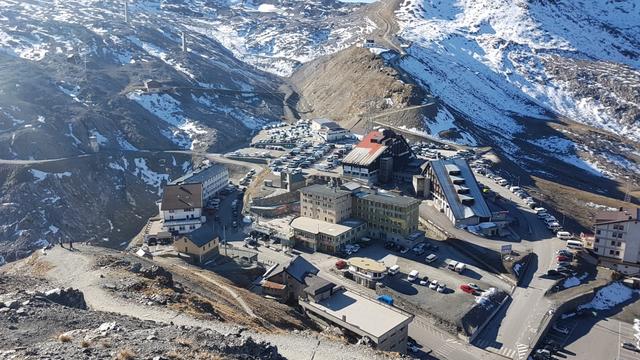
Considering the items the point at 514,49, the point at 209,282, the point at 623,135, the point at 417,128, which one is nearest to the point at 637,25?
the point at 514,49

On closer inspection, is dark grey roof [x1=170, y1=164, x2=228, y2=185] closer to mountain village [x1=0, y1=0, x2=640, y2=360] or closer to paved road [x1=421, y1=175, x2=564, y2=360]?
mountain village [x1=0, y1=0, x2=640, y2=360]

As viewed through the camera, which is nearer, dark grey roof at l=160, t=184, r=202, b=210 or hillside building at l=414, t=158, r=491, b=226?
hillside building at l=414, t=158, r=491, b=226

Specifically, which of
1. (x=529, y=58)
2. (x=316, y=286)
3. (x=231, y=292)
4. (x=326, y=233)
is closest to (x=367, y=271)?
(x=326, y=233)

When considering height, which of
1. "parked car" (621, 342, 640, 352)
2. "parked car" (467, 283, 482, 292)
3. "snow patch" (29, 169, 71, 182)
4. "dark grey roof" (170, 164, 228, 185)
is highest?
"parked car" (467, 283, 482, 292)

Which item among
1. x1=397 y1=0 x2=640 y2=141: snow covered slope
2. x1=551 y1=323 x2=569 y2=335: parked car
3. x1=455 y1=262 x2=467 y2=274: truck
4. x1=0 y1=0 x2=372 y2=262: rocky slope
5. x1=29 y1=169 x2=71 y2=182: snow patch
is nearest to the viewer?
x1=551 y1=323 x2=569 y2=335: parked car

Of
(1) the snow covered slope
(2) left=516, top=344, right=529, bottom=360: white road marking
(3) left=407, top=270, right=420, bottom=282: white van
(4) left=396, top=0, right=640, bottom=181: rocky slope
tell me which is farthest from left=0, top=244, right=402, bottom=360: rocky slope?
(1) the snow covered slope

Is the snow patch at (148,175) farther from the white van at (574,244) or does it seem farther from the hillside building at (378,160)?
the white van at (574,244)

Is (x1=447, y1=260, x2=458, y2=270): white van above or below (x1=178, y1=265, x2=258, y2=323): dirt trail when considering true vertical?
below
